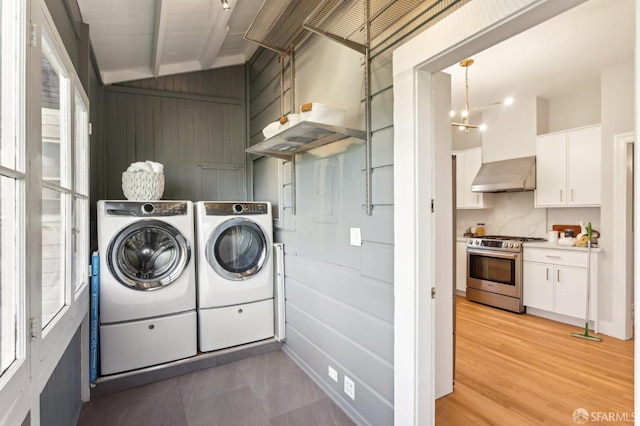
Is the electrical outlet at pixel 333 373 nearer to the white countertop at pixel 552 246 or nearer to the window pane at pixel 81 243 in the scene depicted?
the window pane at pixel 81 243

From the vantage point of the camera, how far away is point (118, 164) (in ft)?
10.7

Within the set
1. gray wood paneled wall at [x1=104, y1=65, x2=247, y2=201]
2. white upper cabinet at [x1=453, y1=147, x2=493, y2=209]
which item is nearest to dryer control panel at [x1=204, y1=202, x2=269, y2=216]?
gray wood paneled wall at [x1=104, y1=65, x2=247, y2=201]

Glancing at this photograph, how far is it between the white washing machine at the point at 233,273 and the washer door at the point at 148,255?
0.60ft

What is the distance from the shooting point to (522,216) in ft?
14.8

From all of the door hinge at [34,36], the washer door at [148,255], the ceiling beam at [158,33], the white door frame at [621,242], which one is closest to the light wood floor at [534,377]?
the white door frame at [621,242]

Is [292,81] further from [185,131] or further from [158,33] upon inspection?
[185,131]

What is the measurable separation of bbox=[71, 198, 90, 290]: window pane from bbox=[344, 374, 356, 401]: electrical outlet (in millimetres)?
1791

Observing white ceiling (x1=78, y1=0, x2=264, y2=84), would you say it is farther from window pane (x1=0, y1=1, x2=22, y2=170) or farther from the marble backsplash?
the marble backsplash

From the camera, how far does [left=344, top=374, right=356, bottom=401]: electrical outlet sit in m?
2.00

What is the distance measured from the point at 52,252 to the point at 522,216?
5.12m

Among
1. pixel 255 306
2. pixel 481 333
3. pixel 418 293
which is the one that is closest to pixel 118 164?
pixel 255 306

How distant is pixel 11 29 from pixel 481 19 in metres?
1.56

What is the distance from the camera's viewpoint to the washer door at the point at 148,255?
2.40 meters

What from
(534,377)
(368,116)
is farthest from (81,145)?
(534,377)
